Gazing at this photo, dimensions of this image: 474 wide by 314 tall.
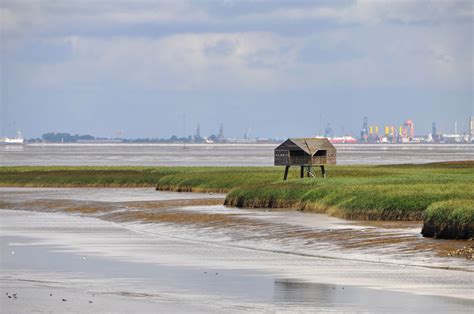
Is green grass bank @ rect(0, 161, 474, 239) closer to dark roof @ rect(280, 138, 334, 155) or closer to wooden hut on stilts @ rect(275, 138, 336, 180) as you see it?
wooden hut on stilts @ rect(275, 138, 336, 180)

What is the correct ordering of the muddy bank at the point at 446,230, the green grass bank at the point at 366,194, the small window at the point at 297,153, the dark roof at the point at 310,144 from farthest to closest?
the small window at the point at 297,153
the dark roof at the point at 310,144
the green grass bank at the point at 366,194
the muddy bank at the point at 446,230

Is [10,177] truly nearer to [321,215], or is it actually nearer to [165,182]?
[165,182]

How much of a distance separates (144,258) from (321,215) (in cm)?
1808

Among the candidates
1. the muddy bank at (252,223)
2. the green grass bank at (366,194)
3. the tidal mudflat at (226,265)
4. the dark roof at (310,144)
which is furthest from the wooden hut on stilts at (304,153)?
the tidal mudflat at (226,265)

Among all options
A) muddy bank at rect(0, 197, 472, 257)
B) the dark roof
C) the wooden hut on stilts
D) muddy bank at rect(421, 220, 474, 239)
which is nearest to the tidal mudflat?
muddy bank at rect(0, 197, 472, 257)

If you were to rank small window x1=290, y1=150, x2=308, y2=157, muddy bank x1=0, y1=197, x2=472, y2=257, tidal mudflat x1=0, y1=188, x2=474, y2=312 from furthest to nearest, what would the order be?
small window x1=290, y1=150, x2=308, y2=157 < muddy bank x1=0, y1=197, x2=472, y2=257 < tidal mudflat x1=0, y1=188, x2=474, y2=312

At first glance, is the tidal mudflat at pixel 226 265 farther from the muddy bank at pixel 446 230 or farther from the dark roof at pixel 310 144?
the dark roof at pixel 310 144

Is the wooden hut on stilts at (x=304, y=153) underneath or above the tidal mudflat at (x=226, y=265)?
above

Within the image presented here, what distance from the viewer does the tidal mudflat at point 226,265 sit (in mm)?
26078

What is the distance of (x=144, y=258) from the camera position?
37031 mm

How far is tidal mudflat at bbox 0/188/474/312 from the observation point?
26.1 m

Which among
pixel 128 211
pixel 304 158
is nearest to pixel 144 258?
pixel 128 211

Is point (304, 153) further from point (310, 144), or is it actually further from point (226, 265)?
point (226, 265)

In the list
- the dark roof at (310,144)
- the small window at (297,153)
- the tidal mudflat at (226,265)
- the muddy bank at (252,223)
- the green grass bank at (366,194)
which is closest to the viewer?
the tidal mudflat at (226,265)
